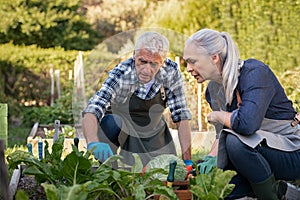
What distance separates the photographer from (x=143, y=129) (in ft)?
13.3

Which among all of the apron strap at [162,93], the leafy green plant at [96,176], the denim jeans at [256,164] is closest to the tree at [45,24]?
the apron strap at [162,93]

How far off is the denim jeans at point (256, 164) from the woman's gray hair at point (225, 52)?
10.2 inches

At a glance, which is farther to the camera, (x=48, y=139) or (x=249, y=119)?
(x=48, y=139)

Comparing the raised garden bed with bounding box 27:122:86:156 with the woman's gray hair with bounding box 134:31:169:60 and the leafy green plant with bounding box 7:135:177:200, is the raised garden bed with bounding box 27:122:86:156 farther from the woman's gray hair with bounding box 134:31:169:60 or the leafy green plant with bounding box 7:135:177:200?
the leafy green plant with bounding box 7:135:177:200

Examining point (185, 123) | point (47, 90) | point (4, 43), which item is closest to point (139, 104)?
point (185, 123)

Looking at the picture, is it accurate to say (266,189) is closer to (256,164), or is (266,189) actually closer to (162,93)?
(256,164)

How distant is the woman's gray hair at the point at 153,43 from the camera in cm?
354

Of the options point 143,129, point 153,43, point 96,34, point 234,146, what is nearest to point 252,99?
point 234,146

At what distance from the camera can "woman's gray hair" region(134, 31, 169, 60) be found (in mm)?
3543

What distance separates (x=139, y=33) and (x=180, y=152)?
79 cm

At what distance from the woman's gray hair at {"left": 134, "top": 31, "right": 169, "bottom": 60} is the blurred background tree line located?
0.37 metres

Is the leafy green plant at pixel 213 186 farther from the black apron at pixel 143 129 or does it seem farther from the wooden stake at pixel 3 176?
the black apron at pixel 143 129

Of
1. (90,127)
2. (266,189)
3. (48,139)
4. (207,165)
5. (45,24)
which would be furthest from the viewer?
(45,24)

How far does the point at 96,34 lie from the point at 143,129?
36.7 feet
